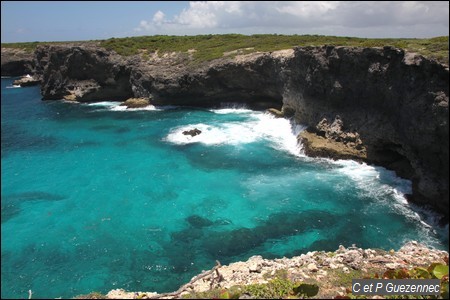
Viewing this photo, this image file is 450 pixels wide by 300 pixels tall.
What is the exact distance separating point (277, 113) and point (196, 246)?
106 feet

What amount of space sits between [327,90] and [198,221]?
22.0 meters

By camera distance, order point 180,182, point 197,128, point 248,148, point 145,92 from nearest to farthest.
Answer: point 180,182
point 248,148
point 197,128
point 145,92

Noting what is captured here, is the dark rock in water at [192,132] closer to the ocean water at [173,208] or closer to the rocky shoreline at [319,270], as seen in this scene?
the ocean water at [173,208]

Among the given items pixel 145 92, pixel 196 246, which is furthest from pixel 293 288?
pixel 145 92

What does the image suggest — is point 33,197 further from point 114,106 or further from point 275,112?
point 114,106

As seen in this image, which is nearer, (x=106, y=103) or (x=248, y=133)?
(x=248, y=133)

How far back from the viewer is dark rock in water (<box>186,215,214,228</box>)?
86.1ft

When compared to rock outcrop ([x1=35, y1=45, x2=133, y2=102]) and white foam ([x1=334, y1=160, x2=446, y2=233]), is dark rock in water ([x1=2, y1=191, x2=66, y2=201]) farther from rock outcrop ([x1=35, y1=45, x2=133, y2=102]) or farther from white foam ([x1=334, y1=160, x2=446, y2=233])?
rock outcrop ([x1=35, y1=45, x2=133, y2=102])

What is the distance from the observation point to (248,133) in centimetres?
4700

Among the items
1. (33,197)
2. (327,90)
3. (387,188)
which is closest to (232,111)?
(327,90)

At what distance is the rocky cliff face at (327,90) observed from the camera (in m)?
27.2

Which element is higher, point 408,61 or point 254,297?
point 408,61

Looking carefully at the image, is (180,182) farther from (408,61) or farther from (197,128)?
(408,61)

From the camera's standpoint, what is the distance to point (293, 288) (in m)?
14.2
